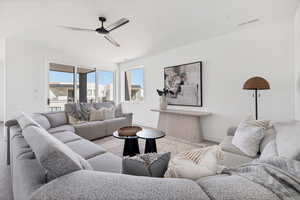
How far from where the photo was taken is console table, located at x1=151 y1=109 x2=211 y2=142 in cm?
336

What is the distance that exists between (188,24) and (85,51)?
3.35 meters

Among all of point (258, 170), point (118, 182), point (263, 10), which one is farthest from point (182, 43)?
point (118, 182)

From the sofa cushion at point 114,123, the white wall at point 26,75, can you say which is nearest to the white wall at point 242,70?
the sofa cushion at point 114,123

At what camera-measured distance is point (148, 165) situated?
816mm

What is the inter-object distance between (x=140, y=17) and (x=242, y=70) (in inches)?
91.7

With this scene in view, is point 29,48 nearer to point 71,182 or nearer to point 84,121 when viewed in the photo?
point 84,121

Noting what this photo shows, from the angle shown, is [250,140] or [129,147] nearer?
[250,140]

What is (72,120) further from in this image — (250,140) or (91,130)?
(250,140)

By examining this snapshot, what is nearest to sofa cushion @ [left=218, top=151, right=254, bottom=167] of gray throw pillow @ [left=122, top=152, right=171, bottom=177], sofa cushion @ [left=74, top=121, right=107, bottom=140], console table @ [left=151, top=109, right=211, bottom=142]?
gray throw pillow @ [left=122, top=152, right=171, bottom=177]

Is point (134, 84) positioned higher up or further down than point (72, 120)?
higher up

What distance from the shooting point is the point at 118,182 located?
1.86 feet

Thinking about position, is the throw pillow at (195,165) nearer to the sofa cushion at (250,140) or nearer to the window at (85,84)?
the sofa cushion at (250,140)

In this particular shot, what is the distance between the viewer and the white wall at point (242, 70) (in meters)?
2.56

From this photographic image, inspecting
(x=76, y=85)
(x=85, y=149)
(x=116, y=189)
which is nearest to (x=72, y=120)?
(x=85, y=149)
